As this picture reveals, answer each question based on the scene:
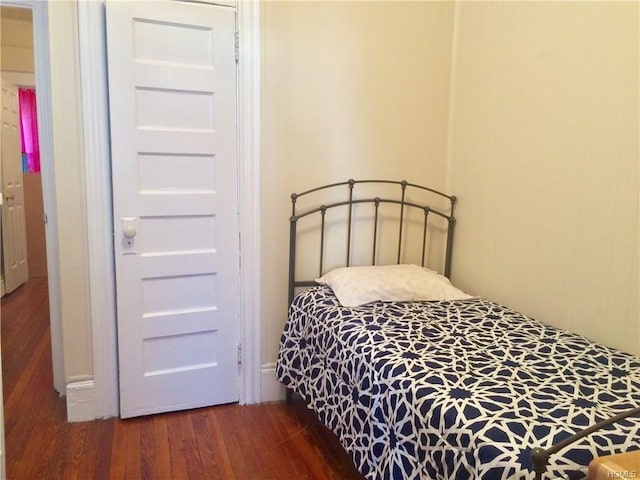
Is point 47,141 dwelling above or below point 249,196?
above

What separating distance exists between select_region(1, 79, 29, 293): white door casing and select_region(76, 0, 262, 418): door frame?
2860 millimetres

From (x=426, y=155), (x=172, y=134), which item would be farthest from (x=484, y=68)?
(x=172, y=134)

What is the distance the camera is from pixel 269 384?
260 cm

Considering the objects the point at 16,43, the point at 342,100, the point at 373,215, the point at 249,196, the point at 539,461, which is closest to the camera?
the point at 539,461

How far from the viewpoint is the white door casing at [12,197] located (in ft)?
14.9

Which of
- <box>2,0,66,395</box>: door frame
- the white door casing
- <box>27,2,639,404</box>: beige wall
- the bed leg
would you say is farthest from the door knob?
the white door casing

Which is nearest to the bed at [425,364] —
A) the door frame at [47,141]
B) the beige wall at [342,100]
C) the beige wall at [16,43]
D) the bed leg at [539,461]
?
the bed leg at [539,461]

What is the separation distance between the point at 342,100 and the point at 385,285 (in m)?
1.01

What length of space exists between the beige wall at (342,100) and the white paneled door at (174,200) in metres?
0.20

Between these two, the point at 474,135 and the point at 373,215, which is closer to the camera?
the point at 474,135

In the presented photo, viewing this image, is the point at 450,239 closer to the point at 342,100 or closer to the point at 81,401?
the point at 342,100

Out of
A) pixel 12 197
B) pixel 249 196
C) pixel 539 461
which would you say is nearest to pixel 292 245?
pixel 249 196

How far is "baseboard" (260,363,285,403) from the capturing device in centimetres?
→ 259

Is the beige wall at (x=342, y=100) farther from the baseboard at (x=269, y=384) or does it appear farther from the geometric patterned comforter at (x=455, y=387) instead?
the geometric patterned comforter at (x=455, y=387)
